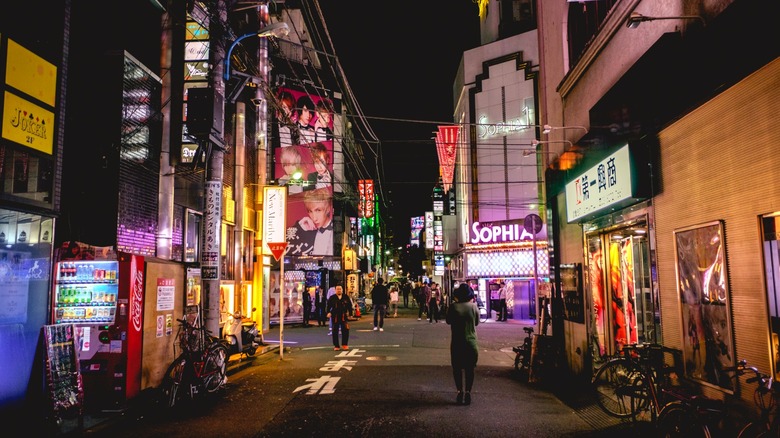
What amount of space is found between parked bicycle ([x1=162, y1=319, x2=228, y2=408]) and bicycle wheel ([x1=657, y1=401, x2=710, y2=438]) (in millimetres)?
7357

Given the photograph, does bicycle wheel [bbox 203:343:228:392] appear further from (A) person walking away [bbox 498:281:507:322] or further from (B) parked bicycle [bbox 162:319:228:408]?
(A) person walking away [bbox 498:281:507:322]

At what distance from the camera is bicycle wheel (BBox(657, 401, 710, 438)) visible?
5.36 meters

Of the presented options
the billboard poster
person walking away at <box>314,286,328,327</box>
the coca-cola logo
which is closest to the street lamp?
the coca-cola logo

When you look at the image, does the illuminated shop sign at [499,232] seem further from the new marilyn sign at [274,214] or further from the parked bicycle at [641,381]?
the parked bicycle at [641,381]

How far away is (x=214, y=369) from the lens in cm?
971

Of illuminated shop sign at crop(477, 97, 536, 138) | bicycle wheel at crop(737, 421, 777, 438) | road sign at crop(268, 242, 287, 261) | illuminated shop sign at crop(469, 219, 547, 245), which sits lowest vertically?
bicycle wheel at crop(737, 421, 777, 438)

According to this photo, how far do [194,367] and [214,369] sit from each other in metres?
0.66

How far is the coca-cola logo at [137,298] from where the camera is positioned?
8781mm

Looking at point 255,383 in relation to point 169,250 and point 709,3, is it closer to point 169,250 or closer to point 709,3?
point 169,250

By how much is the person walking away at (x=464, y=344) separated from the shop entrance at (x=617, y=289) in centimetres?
274

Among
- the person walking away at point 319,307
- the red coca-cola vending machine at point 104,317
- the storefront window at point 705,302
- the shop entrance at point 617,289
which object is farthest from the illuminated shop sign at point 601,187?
the person walking away at point 319,307

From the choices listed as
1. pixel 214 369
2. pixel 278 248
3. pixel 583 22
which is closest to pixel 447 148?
pixel 278 248

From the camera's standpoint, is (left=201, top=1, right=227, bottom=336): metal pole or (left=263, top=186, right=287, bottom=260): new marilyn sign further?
(left=263, top=186, right=287, bottom=260): new marilyn sign

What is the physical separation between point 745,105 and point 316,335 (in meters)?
18.1
